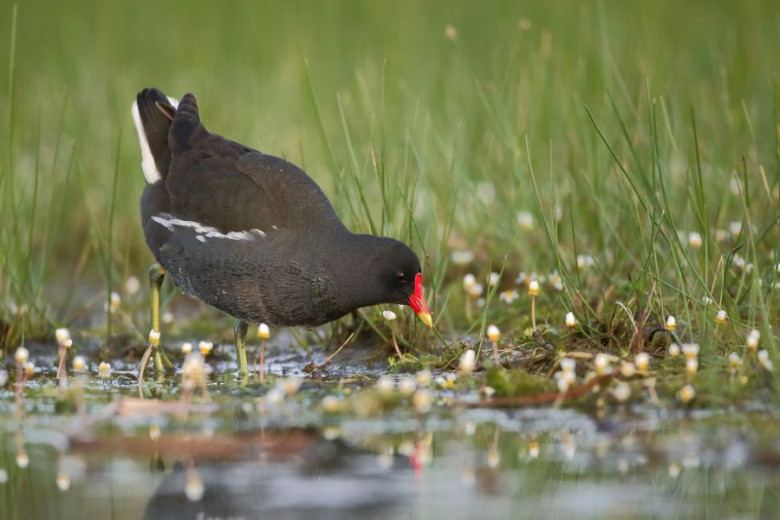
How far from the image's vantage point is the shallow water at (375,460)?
3.40 metres

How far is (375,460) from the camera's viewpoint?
3924 mm

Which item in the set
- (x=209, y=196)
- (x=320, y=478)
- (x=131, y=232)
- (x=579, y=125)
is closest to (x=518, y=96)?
(x=579, y=125)

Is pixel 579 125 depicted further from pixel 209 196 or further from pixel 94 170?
pixel 94 170

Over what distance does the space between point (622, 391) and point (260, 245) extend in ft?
7.04

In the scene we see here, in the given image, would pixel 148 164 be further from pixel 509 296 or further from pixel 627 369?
pixel 627 369

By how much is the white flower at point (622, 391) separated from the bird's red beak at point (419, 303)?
1.30m

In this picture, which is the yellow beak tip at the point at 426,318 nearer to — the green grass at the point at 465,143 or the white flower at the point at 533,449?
the green grass at the point at 465,143

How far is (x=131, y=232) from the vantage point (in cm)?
852

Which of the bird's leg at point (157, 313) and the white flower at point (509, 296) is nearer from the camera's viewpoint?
the bird's leg at point (157, 313)

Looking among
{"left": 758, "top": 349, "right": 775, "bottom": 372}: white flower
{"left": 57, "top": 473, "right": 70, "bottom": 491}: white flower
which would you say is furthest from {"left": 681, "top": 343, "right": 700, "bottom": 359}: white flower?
{"left": 57, "top": 473, "right": 70, "bottom": 491}: white flower

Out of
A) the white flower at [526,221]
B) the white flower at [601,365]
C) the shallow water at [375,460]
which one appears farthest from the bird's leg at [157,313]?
the white flower at [601,365]

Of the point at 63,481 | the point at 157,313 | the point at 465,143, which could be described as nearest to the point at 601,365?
the point at 63,481

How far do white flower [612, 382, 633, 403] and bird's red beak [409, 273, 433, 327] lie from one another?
1.30 m

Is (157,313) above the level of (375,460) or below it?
above
